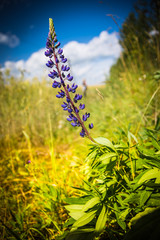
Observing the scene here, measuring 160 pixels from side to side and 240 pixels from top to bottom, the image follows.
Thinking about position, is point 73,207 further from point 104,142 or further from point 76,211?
point 104,142

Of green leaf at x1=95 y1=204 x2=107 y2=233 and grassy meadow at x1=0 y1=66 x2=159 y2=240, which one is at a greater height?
grassy meadow at x1=0 y1=66 x2=159 y2=240

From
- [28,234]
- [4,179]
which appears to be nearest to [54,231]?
[28,234]

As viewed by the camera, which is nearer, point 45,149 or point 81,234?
point 81,234

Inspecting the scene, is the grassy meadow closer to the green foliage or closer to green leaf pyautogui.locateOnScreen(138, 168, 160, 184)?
the green foliage

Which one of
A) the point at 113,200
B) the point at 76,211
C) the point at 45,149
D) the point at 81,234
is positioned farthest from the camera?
the point at 45,149

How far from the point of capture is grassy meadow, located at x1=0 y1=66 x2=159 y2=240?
3.89 feet

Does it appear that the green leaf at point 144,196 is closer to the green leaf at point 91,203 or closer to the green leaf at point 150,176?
the green leaf at point 150,176

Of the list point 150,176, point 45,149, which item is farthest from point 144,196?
point 45,149

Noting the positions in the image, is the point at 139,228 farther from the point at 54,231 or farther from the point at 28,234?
the point at 28,234

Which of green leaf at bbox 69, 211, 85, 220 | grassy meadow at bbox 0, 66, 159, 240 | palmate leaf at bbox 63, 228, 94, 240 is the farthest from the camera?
grassy meadow at bbox 0, 66, 159, 240

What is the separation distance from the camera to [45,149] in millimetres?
2908

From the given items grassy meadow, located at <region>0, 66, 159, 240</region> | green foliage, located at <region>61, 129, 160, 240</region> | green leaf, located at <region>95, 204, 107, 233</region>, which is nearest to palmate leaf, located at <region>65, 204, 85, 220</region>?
green foliage, located at <region>61, 129, 160, 240</region>

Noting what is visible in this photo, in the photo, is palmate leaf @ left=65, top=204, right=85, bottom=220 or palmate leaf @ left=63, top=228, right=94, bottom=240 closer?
palmate leaf @ left=63, top=228, right=94, bottom=240

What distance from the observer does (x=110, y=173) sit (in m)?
0.97
